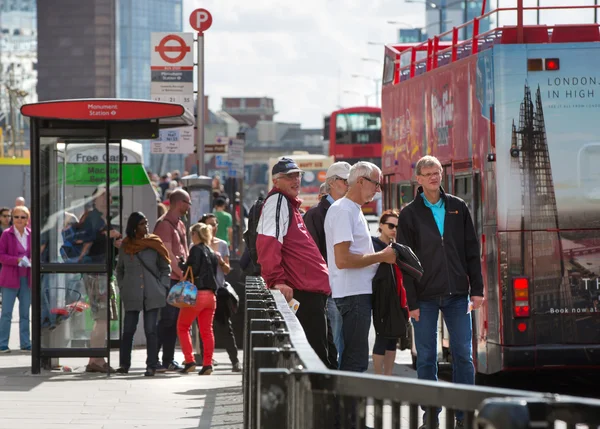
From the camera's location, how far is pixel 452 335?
8.79 m

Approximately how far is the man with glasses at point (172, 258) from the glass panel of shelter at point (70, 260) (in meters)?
0.58

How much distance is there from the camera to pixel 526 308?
10.6m

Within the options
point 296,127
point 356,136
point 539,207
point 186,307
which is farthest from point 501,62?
point 296,127

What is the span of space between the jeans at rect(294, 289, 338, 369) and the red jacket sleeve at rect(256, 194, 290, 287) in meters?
0.16

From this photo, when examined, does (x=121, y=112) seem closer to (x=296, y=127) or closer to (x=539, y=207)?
(x=539, y=207)

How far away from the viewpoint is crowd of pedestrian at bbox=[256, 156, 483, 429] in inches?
334

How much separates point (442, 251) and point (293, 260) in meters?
0.95

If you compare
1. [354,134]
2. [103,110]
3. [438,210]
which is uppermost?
[354,134]

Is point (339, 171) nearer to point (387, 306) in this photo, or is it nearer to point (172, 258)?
point (387, 306)

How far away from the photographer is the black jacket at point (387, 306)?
28.7 ft

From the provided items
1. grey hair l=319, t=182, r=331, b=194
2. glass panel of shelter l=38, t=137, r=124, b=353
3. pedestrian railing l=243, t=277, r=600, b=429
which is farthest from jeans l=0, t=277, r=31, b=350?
pedestrian railing l=243, t=277, r=600, b=429

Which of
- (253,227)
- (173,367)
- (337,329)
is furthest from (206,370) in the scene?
(337,329)

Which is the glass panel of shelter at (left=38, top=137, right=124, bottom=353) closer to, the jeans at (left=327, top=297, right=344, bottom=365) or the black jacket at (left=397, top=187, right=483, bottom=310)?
the jeans at (left=327, top=297, right=344, bottom=365)

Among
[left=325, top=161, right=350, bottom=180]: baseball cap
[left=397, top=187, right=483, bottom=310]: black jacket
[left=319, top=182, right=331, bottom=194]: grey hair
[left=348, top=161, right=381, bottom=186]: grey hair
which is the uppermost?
[left=325, top=161, right=350, bottom=180]: baseball cap
